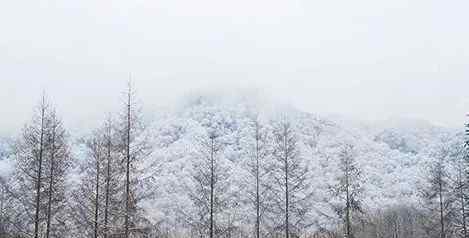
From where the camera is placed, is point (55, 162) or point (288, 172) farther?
point (288, 172)

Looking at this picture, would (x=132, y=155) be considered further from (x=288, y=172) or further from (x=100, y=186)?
(x=288, y=172)

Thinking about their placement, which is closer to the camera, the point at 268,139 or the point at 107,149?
the point at 107,149

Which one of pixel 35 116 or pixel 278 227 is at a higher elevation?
pixel 35 116

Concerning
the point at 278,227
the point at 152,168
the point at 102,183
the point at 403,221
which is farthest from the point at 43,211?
the point at 403,221

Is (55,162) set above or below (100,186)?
above

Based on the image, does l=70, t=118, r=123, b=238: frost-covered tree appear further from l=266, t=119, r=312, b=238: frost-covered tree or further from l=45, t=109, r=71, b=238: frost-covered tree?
l=266, t=119, r=312, b=238: frost-covered tree

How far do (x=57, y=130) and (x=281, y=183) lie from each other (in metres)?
12.1

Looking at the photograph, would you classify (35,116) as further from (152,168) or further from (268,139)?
(268,139)

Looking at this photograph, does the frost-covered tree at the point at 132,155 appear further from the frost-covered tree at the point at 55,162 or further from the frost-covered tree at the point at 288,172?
the frost-covered tree at the point at 288,172

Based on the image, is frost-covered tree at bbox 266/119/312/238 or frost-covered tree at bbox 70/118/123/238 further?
frost-covered tree at bbox 266/119/312/238

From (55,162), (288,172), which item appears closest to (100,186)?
(55,162)

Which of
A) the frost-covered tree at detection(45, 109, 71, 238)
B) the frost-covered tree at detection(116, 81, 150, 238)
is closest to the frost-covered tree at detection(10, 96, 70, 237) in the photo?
the frost-covered tree at detection(45, 109, 71, 238)

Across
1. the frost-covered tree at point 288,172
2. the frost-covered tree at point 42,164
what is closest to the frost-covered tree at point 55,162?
the frost-covered tree at point 42,164

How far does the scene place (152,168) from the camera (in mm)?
25641
